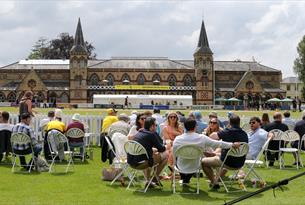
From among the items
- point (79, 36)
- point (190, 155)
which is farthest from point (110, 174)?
point (79, 36)

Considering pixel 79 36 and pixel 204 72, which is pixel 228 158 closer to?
pixel 204 72

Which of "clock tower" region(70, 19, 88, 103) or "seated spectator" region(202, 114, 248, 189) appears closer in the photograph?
"seated spectator" region(202, 114, 248, 189)

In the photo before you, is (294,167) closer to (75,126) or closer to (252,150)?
(252,150)

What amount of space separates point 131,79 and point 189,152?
74.8 metres

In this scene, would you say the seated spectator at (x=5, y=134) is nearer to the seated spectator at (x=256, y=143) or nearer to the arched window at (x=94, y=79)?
the seated spectator at (x=256, y=143)

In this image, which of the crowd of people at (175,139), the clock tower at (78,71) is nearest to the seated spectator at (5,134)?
the crowd of people at (175,139)

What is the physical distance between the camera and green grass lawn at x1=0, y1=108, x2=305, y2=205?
798cm

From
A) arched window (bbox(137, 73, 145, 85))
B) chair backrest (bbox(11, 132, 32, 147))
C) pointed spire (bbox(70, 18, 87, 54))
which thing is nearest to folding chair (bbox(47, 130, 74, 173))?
chair backrest (bbox(11, 132, 32, 147))

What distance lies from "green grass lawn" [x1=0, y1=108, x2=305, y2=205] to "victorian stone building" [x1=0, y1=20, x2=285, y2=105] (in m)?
69.4

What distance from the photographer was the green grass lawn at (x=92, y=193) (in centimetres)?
798

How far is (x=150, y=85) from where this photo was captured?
82.1 metres

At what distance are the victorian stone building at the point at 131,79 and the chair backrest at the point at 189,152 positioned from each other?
233ft

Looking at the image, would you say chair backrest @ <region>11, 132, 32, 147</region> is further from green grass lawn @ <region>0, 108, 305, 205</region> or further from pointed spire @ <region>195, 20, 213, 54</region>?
pointed spire @ <region>195, 20, 213, 54</region>

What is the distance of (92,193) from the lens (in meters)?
8.66
